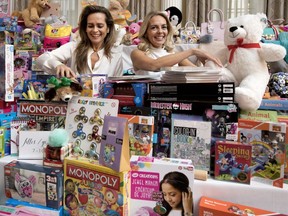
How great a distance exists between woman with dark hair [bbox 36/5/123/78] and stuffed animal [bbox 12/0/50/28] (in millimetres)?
1384

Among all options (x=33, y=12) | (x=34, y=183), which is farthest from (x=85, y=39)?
(x=33, y=12)

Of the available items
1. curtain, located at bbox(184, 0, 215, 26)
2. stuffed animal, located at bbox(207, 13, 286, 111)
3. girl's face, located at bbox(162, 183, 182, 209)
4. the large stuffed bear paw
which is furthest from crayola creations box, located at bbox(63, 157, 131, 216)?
curtain, located at bbox(184, 0, 215, 26)

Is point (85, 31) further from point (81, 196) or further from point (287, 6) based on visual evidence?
point (287, 6)

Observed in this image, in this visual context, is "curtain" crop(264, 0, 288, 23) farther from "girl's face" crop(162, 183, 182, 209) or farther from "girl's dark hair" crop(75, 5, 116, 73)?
"girl's face" crop(162, 183, 182, 209)

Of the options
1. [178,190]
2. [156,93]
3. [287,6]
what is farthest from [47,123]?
[287,6]

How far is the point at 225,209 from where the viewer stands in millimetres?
757

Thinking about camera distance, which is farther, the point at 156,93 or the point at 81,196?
the point at 156,93

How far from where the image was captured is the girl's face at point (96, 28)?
1614mm

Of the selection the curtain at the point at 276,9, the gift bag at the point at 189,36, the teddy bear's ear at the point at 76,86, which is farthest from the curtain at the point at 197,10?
the teddy bear's ear at the point at 76,86

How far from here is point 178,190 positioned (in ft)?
2.55

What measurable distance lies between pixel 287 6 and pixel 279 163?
2985mm

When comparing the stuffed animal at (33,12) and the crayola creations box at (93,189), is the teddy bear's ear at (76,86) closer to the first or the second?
the crayola creations box at (93,189)

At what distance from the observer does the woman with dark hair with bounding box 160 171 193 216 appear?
0.77 meters

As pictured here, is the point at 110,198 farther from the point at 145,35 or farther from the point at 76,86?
the point at 145,35
